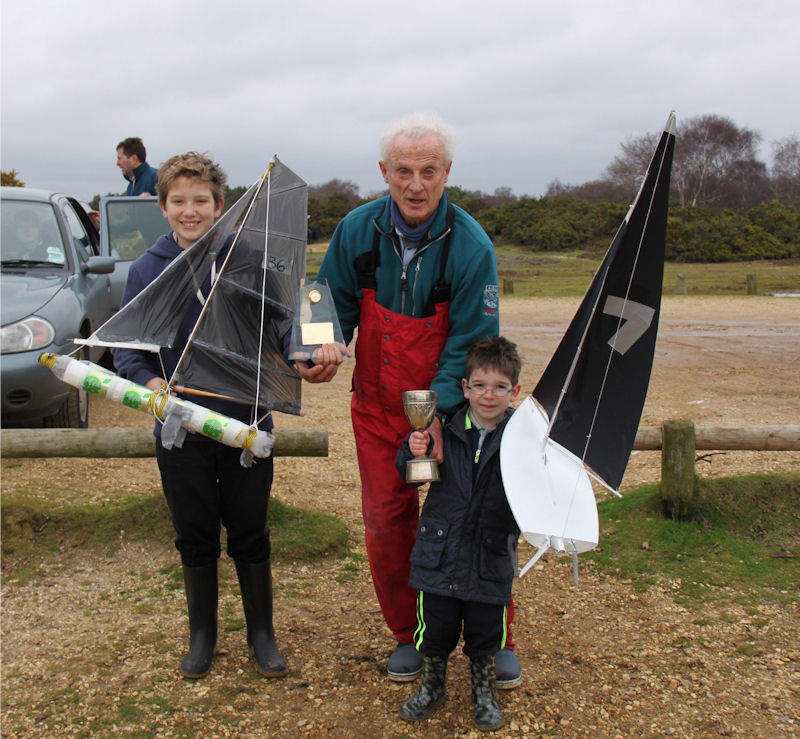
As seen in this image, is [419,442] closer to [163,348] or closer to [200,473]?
[200,473]

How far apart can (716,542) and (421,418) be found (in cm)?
249

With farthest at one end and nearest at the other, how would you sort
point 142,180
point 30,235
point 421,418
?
point 142,180
point 30,235
point 421,418

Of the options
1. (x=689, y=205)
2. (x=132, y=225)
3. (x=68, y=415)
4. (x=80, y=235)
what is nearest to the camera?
(x=68, y=415)

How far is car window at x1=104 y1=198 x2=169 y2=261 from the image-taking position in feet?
27.6

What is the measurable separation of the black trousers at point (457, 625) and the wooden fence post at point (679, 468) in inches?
82.6

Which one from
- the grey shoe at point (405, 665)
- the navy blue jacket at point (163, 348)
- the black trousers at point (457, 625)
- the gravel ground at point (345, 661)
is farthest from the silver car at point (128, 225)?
the black trousers at point (457, 625)

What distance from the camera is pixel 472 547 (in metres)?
2.99

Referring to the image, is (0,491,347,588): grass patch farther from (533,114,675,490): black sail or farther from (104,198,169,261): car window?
(104,198,169,261): car window

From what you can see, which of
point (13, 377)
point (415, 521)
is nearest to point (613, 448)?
point (415, 521)

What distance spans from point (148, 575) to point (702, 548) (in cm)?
297

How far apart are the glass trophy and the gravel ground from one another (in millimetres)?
1338

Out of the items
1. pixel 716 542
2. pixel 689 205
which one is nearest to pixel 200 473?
pixel 716 542

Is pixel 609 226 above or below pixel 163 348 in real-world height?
above

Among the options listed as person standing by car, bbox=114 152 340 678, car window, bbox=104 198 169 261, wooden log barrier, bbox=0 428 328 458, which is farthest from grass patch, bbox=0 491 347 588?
car window, bbox=104 198 169 261
